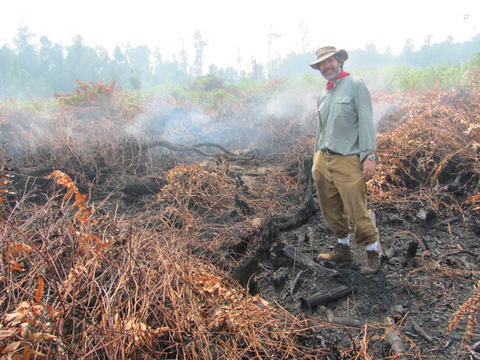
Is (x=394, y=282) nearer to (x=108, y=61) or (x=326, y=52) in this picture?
(x=326, y=52)

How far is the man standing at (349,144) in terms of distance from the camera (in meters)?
2.57

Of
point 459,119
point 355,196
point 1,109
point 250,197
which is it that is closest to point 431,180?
point 459,119

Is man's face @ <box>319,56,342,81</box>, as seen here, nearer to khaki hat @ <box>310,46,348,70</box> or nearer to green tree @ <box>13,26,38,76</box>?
khaki hat @ <box>310,46,348,70</box>

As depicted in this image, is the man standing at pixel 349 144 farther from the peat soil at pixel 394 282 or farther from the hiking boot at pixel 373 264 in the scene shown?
the peat soil at pixel 394 282

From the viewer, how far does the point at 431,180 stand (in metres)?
4.43

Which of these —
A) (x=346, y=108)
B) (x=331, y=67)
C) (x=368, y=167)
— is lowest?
(x=368, y=167)

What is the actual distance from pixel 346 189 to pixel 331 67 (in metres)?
1.25

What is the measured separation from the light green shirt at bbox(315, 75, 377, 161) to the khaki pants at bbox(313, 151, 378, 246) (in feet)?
0.37

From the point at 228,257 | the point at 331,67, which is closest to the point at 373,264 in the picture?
the point at 228,257

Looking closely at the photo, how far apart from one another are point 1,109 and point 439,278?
11356 mm

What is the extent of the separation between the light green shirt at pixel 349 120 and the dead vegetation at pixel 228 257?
125cm

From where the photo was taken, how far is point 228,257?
3188 mm

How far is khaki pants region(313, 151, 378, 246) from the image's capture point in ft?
8.71

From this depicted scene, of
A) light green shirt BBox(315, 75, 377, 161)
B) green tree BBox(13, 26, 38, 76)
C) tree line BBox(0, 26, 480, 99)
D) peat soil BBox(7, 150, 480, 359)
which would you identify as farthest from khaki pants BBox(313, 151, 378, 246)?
green tree BBox(13, 26, 38, 76)
